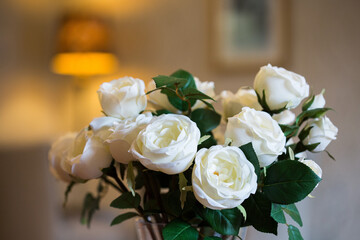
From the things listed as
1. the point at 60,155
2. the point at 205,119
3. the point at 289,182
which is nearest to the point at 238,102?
the point at 205,119

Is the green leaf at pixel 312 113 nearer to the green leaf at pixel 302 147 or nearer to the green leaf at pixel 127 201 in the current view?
the green leaf at pixel 302 147

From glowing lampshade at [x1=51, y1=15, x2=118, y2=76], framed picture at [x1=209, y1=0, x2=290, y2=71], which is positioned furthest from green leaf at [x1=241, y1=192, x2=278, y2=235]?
glowing lampshade at [x1=51, y1=15, x2=118, y2=76]

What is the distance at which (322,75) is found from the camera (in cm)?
206

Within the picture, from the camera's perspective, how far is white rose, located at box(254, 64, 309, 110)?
1.97ft

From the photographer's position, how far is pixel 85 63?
2.74 metres

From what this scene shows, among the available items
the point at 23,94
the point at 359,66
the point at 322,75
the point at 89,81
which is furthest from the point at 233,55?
the point at 23,94

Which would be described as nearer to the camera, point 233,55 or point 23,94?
point 233,55

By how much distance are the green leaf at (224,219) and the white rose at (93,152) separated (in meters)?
0.16

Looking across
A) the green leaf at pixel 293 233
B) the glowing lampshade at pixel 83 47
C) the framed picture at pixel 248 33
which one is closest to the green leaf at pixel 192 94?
the green leaf at pixel 293 233

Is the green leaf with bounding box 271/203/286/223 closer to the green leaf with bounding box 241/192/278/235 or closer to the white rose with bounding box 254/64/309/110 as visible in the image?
the green leaf with bounding box 241/192/278/235

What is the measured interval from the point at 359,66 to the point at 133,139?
167cm

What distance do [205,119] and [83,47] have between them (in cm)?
215

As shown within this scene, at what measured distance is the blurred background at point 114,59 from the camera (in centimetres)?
203

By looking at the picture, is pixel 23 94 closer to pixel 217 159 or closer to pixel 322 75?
pixel 322 75
